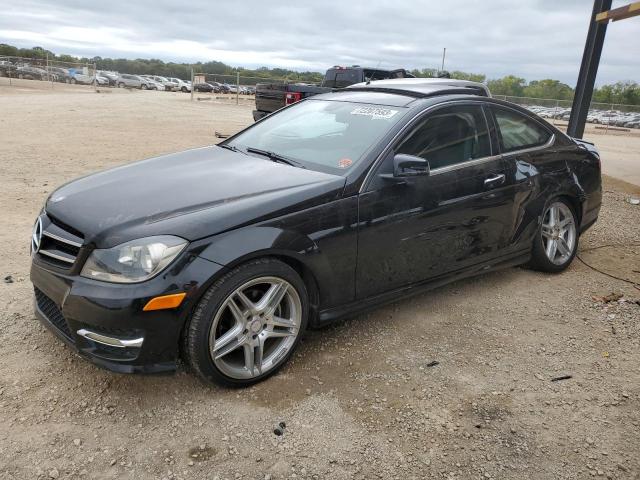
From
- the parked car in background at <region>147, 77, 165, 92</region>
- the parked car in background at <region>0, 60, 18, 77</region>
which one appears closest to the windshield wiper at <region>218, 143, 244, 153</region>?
the parked car in background at <region>0, 60, 18, 77</region>

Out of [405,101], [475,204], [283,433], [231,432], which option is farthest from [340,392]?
[405,101]

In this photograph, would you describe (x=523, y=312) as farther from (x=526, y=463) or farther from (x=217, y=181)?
(x=217, y=181)

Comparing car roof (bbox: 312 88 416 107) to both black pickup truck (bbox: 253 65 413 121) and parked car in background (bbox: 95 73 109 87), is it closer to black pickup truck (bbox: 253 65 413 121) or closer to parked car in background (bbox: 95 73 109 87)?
black pickup truck (bbox: 253 65 413 121)

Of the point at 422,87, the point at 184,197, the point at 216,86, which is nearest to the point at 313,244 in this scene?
the point at 184,197

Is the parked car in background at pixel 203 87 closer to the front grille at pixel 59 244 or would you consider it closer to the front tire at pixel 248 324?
the front grille at pixel 59 244

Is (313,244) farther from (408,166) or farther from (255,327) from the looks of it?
(408,166)

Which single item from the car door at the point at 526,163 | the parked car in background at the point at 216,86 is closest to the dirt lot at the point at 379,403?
the car door at the point at 526,163

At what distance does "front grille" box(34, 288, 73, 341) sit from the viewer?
2809 mm

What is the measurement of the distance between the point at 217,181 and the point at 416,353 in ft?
5.48

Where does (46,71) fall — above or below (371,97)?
below

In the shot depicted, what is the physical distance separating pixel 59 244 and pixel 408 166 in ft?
6.73

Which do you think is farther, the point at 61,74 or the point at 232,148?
the point at 61,74

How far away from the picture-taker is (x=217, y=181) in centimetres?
324

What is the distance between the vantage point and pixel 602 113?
38.3 meters
